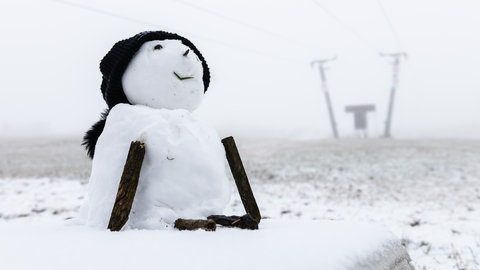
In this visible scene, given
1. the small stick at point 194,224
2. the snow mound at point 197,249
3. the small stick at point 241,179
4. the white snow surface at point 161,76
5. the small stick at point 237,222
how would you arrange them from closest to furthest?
the snow mound at point 197,249, the small stick at point 194,224, the small stick at point 237,222, the small stick at point 241,179, the white snow surface at point 161,76

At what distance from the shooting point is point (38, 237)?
2.19 m

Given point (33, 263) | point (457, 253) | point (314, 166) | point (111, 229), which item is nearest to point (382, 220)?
point (457, 253)

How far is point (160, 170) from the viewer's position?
243 cm

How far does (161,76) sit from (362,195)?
24.0ft

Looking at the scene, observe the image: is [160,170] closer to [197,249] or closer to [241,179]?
[241,179]

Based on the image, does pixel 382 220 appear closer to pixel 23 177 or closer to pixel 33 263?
pixel 33 263

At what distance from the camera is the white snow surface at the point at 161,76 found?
2.78 m

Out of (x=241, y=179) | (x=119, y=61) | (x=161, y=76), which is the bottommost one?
(x=241, y=179)

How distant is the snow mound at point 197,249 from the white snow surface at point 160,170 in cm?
25

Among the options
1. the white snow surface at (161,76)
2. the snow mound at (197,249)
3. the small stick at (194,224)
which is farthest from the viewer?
the white snow surface at (161,76)

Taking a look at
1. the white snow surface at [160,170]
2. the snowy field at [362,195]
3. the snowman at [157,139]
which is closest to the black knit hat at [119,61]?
the snowman at [157,139]

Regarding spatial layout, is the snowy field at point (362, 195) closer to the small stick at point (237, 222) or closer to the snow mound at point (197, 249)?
the snow mound at point (197, 249)

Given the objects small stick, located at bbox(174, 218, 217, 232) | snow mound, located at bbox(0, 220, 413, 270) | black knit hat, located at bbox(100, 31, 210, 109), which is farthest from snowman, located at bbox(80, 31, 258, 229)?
snow mound, located at bbox(0, 220, 413, 270)

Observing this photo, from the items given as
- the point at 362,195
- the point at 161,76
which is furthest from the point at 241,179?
the point at 362,195
